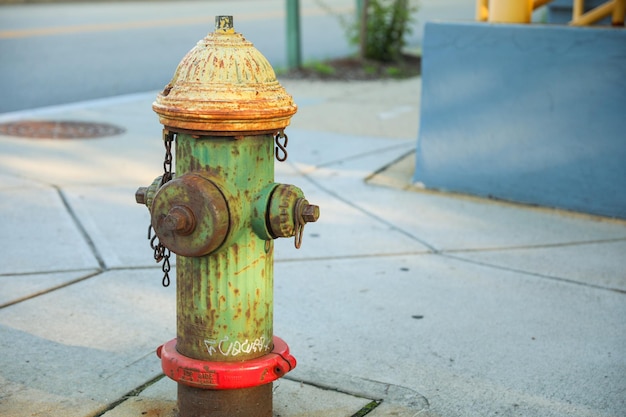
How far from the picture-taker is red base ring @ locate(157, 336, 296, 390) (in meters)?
2.79

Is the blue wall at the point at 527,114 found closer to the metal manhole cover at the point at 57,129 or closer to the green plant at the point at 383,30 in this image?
the metal manhole cover at the point at 57,129

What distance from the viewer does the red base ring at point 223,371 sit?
2.79 metres

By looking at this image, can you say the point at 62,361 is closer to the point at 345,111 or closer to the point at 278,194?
the point at 278,194

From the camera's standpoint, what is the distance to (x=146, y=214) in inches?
213

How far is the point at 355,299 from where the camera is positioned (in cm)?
421

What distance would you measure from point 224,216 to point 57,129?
17.1 feet

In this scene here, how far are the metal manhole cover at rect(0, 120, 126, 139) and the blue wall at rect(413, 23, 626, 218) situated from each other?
108 inches

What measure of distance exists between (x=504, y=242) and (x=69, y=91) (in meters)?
6.04

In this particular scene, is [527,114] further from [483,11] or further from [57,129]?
[57,129]

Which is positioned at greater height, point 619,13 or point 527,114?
point 619,13

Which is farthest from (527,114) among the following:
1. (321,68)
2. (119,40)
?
(119,40)

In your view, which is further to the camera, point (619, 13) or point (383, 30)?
point (383, 30)

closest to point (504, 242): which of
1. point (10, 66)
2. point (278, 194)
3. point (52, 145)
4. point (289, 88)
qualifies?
point (278, 194)

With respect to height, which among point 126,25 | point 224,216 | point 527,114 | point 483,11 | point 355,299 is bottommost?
point 355,299
